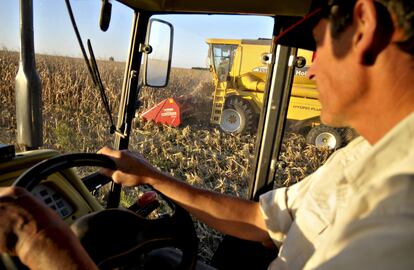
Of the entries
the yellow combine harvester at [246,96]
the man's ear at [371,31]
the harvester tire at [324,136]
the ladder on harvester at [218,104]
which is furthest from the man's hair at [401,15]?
the harvester tire at [324,136]

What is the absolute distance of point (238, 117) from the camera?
22.9 feet

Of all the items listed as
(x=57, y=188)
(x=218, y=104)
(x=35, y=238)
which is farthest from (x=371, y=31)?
(x=218, y=104)

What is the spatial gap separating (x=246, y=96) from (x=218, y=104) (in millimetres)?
554

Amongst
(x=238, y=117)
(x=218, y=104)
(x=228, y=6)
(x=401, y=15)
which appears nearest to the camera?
(x=401, y=15)

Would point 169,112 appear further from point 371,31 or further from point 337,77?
point 371,31

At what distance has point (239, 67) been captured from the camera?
22.2 ft

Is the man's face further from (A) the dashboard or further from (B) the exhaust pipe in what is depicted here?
(B) the exhaust pipe

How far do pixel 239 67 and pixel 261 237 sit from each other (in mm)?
5714

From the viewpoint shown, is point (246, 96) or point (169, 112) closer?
point (246, 96)

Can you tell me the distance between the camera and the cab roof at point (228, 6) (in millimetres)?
1412

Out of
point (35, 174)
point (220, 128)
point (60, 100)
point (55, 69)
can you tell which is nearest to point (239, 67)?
point (220, 128)

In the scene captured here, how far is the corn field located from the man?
1.98 meters

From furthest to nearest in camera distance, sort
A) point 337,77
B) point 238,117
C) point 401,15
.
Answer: point 238,117
point 337,77
point 401,15

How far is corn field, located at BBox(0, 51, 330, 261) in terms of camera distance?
468 cm
